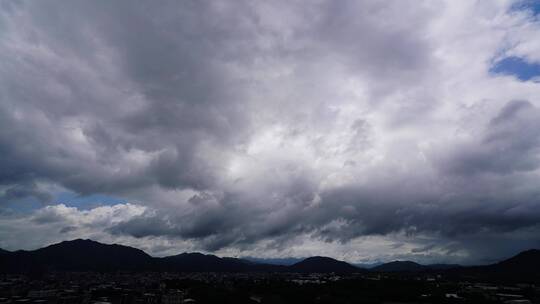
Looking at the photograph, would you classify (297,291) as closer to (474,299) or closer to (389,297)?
(389,297)

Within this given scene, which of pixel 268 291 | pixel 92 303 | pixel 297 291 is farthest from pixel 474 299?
pixel 92 303

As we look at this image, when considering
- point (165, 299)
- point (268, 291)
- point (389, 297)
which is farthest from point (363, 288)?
point (165, 299)

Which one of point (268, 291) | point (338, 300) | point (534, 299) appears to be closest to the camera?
point (338, 300)

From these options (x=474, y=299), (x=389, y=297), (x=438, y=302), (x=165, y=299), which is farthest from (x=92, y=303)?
(x=474, y=299)

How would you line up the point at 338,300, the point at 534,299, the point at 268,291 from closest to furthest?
the point at 338,300
the point at 534,299
the point at 268,291

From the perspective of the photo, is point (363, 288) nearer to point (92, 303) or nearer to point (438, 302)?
point (438, 302)

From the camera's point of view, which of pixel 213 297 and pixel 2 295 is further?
pixel 2 295

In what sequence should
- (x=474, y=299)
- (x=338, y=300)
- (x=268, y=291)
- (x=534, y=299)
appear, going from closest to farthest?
(x=338, y=300), (x=474, y=299), (x=534, y=299), (x=268, y=291)

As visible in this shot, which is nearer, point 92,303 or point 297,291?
point 92,303

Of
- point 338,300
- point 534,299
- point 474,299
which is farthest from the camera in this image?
point 534,299
